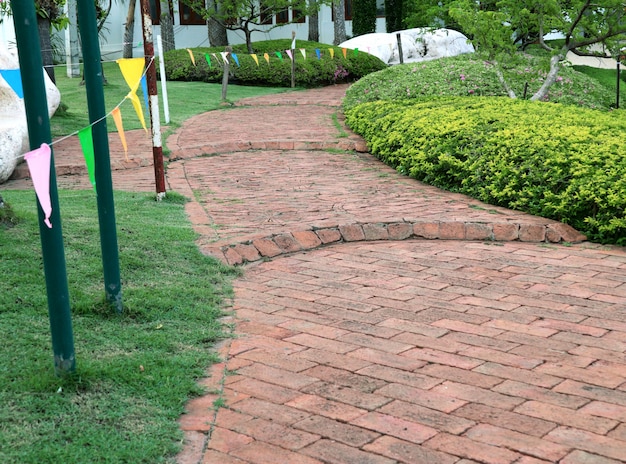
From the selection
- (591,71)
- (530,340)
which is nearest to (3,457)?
(530,340)

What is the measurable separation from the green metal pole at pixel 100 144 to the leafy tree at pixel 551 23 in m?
9.55

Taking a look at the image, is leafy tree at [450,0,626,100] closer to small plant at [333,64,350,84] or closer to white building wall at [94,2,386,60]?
small plant at [333,64,350,84]

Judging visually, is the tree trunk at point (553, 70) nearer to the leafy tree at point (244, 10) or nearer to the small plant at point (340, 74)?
the small plant at point (340, 74)

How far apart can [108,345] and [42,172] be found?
1144mm

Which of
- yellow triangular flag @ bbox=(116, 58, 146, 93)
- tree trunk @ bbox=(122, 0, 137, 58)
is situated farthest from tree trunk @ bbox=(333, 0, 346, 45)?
yellow triangular flag @ bbox=(116, 58, 146, 93)

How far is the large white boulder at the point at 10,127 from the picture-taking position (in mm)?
8508

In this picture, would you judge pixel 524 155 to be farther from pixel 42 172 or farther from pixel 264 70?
pixel 264 70

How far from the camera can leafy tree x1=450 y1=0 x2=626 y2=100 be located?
12250 millimetres

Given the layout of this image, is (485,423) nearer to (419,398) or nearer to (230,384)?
(419,398)

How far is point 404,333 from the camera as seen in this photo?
4332 millimetres

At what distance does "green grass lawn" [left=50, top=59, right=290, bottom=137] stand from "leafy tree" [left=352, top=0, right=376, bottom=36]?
35.3ft

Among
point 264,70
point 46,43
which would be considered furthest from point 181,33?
point 46,43

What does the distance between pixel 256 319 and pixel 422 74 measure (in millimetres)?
11700

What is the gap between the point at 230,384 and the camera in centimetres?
363
